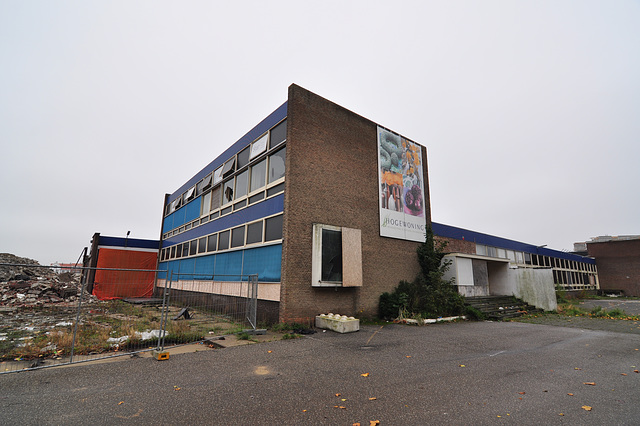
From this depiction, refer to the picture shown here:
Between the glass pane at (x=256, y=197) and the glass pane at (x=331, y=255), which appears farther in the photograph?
the glass pane at (x=256, y=197)

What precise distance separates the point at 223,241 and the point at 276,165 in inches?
230

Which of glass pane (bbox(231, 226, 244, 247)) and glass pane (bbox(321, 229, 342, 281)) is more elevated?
glass pane (bbox(231, 226, 244, 247))

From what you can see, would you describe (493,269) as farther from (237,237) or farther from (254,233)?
(237,237)

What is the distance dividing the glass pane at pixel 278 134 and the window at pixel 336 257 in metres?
4.00

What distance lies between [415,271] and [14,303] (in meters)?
20.3

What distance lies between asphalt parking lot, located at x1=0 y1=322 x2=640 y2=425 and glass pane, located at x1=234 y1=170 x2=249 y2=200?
894 cm

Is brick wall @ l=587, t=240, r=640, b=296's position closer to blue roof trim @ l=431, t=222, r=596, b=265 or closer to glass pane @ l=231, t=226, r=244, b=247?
blue roof trim @ l=431, t=222, r=596, b=265

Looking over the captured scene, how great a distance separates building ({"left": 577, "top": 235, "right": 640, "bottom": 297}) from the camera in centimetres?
4172

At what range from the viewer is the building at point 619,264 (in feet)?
137

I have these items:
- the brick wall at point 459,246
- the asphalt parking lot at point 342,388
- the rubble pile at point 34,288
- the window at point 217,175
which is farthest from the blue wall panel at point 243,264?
the brick wall at point 459,246

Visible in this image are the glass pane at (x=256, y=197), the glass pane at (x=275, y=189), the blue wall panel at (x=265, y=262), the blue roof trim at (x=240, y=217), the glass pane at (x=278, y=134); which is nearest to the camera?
the blue wall panel at (x=265, y=262)

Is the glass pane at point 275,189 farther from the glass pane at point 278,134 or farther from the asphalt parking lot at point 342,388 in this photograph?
the asphalt parking lot at point 342,388

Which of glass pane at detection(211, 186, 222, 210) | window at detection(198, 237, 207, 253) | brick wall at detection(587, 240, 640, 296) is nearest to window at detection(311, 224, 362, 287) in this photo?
glass pane at detection(211, 186, 222, 210)

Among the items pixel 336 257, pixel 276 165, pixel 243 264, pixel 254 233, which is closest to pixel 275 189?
pixel 276 165
